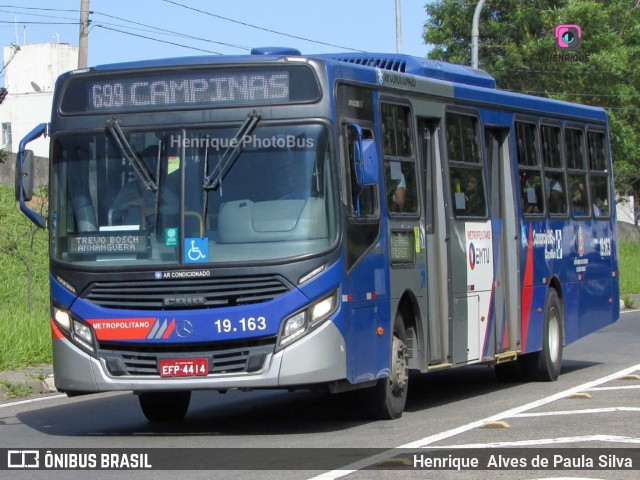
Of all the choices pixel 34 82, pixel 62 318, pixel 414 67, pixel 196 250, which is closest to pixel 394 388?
pixel 196 250

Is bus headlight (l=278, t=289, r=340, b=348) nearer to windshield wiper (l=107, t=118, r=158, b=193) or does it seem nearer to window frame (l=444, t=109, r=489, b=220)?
windshield wiper (l=107, t=118, r=158, b=193)

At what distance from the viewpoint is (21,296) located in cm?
2444

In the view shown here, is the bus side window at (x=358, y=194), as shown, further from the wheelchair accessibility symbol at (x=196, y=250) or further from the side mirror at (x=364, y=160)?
the wheelchair accessibility symbol at (x=196, y=250)

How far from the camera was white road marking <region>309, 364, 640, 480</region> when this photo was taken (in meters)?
8.99

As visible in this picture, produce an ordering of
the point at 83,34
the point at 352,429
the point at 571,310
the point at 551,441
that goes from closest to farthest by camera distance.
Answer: the point at 551,441 < the point at 352,429 < the point at 571,310 < the point at 83,34

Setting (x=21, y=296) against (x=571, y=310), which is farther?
(x=21, y=296)

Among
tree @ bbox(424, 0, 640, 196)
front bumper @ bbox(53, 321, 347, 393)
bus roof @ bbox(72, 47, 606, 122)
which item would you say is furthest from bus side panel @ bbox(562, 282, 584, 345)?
tree @ bbox(424, 0, 640, 196)

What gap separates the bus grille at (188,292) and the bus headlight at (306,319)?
0.23 meters

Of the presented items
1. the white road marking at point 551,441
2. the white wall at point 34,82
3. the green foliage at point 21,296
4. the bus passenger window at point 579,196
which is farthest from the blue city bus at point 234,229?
the white wall at point 34,82

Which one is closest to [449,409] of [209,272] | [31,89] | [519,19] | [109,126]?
[209,272]

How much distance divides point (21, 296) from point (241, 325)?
14.3 m

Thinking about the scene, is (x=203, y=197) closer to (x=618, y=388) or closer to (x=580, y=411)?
(x=580, y=411)

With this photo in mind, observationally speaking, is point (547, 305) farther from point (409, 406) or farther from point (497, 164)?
point (409, 406)

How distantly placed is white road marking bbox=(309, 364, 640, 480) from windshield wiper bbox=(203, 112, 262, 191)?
2.55m
